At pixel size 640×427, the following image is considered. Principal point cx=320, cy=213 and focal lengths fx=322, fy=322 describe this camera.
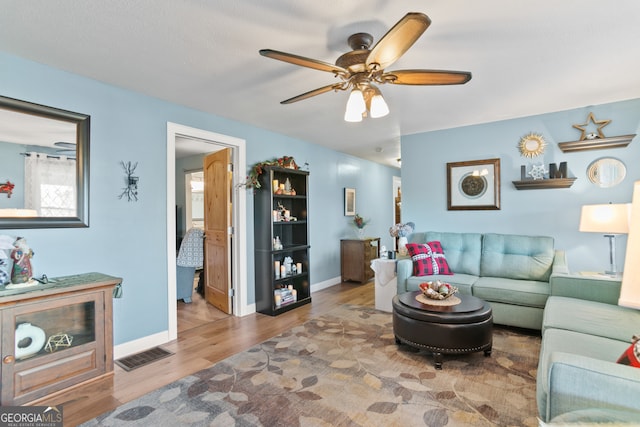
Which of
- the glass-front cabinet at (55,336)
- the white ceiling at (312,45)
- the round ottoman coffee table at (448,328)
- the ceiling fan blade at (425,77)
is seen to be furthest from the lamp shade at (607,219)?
the glass-front cabinet at (55,336)

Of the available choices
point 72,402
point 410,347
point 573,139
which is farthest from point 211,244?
point 573,139

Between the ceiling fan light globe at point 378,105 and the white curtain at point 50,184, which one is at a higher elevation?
the ceiling fan light globe at point 378,105

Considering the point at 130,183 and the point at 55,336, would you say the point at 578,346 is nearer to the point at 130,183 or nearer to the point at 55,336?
the point at 55,336

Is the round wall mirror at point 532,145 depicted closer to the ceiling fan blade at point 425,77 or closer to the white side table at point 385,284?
the white side table at point 385,284

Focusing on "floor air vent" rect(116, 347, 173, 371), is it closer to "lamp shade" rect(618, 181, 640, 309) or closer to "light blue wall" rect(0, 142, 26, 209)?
"light blue wall" rect(0, 142, 26, 209)

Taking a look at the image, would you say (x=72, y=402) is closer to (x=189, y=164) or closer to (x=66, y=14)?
(x=66, y=14)

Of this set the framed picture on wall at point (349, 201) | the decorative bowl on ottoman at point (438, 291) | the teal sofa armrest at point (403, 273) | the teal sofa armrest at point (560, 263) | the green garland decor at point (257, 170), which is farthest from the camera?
the framed picture on wall at point (349, 201)

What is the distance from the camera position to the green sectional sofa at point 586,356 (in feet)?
3.90

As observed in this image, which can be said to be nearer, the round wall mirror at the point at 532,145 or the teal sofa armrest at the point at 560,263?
the teal sofa armrest at the point at 560,263

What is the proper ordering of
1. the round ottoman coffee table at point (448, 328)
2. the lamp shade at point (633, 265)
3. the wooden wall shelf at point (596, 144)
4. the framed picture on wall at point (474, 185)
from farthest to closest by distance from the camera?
the framed picture on wall at point (474, 185) < the wooden wall shelf at point (596, 144) < the round ottoman coffee table at point (448, 328) < the lamp shade at point (633, 265)

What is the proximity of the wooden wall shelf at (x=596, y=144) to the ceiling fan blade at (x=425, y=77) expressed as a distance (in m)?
2.56

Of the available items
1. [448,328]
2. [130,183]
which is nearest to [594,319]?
[448,328]

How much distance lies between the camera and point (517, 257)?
3656mm

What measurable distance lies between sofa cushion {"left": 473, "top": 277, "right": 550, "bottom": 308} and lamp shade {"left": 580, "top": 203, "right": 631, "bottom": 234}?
27.9 inches
